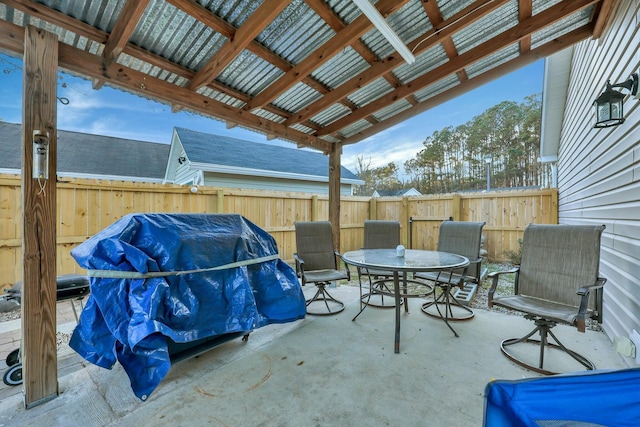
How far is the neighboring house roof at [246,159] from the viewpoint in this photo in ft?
24.6

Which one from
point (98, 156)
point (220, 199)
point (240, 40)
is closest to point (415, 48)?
point (240, 40)

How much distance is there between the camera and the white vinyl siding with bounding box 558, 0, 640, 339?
198 cm

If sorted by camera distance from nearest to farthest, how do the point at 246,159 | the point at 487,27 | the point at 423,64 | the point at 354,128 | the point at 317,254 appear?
the point at 487,27 → the point at 423,64 → the point at 317,254 → the point at 354,128 → the point at 246,159

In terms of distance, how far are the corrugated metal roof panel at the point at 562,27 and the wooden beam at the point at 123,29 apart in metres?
3.30

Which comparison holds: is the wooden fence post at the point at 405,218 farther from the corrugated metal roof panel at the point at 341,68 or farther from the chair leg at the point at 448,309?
the corrugated metal roof panel at the point at 341,68

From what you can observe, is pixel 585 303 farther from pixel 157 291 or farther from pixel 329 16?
pixel 157 291

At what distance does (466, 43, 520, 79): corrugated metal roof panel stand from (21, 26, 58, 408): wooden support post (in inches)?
143

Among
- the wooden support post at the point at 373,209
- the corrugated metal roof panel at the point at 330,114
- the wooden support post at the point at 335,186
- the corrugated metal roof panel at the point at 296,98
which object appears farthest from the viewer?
the wooden support post at the point at 373,209

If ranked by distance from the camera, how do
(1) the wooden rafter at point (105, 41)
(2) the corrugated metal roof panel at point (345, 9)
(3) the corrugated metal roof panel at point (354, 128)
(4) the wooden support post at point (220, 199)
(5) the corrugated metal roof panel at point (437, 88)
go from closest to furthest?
(1) the wooden rafter at point (105, 41) < (2) the corrugated metal roof panel at point (345, 9) < (5) the corrugated metal roof panel at point (437, 88) < (3) the corrugated metal roof panel at point (354, 128) < (4) the wooden support post at point (220, 199)

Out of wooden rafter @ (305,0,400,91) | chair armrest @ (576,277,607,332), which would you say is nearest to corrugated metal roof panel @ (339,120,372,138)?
wooden rafter @ (305,0,400,91)

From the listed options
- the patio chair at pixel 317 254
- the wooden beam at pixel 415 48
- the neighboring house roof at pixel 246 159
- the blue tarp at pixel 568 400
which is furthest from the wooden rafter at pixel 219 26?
the neighboring house roof at pixel 246 159

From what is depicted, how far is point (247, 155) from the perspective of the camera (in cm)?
884

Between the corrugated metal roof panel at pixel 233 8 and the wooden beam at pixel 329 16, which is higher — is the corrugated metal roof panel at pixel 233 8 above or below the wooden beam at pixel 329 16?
below

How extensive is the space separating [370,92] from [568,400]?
335 cm
